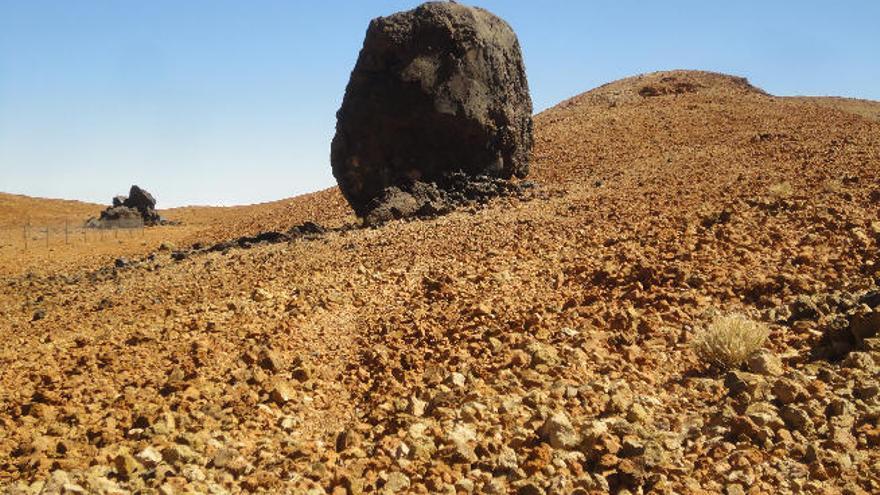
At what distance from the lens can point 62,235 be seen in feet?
81.9

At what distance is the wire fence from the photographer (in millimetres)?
21406

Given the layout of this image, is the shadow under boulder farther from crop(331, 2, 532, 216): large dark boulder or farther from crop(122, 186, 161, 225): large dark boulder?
crop(331, 2, 532, 216): large dark boulder

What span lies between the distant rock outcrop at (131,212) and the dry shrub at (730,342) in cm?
2707

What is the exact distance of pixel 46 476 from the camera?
4320 mm

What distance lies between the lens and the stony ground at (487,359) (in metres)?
4.24

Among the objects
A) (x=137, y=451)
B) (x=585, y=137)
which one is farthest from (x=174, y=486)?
(x=585, y=137)

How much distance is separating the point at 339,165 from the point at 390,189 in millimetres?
1517

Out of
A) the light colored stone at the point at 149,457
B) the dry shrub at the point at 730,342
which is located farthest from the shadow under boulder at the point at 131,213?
the dry shrub at the point at 730,342

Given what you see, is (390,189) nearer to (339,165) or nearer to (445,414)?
(339,165)

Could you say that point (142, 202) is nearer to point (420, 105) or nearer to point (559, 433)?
point (420, 105)

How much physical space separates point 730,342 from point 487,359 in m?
1.84

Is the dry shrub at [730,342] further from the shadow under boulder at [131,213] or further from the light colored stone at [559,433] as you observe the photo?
the shadow under boulder at [131,213]

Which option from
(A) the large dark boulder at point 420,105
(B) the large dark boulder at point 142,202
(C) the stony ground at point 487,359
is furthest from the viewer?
(B) the large dark boulder at point 142,202

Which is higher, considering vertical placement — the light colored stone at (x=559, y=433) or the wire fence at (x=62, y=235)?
the wire fence at (x=62, y=235)
